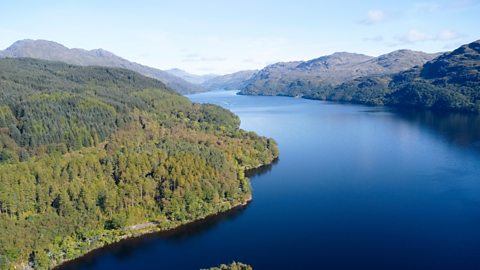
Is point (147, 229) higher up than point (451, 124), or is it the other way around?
point (451, 124)

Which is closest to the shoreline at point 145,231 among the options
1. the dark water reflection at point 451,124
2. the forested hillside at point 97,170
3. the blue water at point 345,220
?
the forested hillside at point 97,170

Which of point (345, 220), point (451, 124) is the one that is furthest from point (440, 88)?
point (345, 220)

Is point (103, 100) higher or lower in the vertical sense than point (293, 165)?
higher

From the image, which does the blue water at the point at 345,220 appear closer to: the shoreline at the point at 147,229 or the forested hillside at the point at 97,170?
the shoreline at the point at 147,229

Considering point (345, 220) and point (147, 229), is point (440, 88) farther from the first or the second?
point (147, 229)

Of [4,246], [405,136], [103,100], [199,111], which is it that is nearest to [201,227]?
[4,246]

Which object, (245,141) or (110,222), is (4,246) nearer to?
(110,222)
